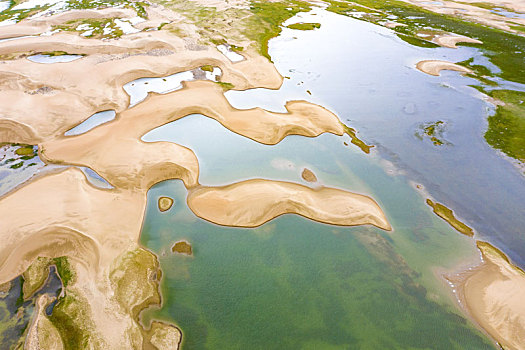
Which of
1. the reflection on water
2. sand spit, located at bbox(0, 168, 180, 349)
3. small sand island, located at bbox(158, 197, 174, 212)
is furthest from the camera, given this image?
small sand island, located at bbox(158, 197, 174, 212)

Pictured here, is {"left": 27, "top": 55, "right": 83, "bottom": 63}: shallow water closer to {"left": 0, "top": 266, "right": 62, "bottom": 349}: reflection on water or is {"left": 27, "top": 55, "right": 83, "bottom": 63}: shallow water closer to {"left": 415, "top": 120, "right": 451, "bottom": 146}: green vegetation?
{"left": 0, "top": 266, "right": 62, "bottom": 349}: reflection on water

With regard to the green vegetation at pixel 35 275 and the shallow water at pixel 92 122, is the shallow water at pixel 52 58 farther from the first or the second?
the green vegetation at pixel 35 275

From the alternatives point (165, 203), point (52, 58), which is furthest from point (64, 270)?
→ point (52, 58)

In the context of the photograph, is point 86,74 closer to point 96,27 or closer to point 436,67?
point 96,27

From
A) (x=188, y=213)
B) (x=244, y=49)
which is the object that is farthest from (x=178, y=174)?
(x=244, y=49)

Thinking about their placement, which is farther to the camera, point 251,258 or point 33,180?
point 33,180

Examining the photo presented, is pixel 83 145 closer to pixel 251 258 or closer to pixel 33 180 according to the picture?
pixel 33 180

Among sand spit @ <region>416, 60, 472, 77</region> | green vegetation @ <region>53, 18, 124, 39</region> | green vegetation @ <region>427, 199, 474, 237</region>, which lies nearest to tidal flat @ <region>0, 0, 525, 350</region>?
green vegetation @ <region>427, 199, 474, 237</region>

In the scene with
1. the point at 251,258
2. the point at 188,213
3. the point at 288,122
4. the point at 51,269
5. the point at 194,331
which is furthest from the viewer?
the point at 288,122
